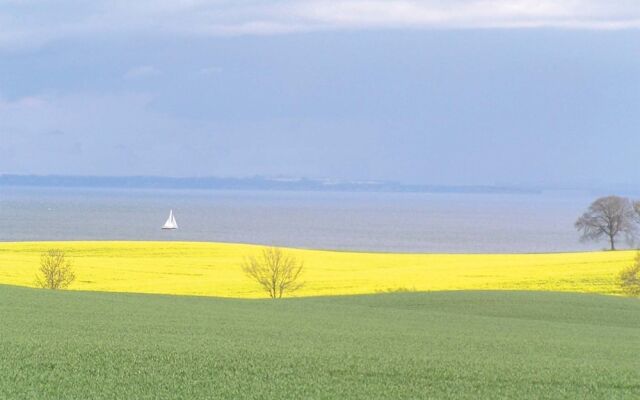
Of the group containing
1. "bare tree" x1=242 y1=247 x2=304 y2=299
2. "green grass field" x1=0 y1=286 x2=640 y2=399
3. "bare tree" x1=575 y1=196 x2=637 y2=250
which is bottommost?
"green grass field" x1=0 y1=286 x2=640 y2=399

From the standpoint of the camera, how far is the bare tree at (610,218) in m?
90.7

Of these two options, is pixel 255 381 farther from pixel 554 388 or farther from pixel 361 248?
pixel 361 248

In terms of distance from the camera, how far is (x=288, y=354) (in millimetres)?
14164

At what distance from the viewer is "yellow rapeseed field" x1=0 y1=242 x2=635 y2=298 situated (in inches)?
1831

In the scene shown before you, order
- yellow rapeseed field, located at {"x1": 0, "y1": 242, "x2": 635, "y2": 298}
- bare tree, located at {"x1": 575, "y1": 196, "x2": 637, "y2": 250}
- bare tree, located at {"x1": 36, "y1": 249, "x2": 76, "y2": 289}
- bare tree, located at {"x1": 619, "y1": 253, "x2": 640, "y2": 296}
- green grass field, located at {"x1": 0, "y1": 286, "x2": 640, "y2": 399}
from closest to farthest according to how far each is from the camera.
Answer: green grass field, located at {"x1": 0, "y1": 286, "x2": 640, "y2": 399} < bare tree, located at {"x1": 36, "y1": 249, "x2": 76, "y2": 289} < bare tree, located at {"x1": 619, "y1": 253, "x2": 640, "y2": 296} < yellow rapeseed field, located at {"x1": 0, "y1": 242, "x2": 635, "y2": 298} < bare tree, located at {"x1": 575, "y1": 196, "x2": 637, "y2": 250}

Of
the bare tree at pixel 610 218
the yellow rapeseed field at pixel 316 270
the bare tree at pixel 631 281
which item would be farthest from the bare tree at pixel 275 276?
the bare tree at pixel 610 218

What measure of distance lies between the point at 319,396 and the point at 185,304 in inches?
564

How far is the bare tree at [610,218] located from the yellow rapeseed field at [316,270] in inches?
1001

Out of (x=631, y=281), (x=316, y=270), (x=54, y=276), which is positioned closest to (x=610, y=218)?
(x=316, y=270)

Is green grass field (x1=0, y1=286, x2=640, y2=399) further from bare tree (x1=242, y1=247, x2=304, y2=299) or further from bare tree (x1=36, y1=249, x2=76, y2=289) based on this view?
bare tree (x1=242, y1=247, x2=304, y2=299)

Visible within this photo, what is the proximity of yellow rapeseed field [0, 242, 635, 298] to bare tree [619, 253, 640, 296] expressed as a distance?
0.59 meters

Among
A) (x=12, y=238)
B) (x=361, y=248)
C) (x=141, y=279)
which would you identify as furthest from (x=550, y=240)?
(x=141, y=279)

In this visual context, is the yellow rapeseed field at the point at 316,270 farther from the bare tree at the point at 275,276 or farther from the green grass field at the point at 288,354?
the green grass field at the point at 288,354

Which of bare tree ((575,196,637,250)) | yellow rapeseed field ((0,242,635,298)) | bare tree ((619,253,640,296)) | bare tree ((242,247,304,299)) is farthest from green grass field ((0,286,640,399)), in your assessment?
bare tree ((575,196,637,250))
